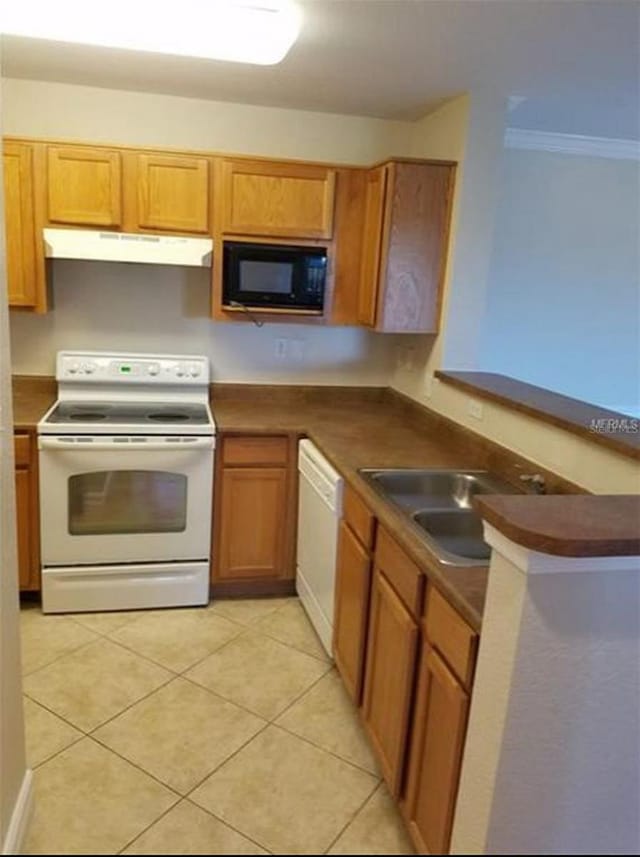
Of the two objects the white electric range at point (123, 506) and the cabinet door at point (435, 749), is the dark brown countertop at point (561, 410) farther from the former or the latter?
the white electric range at point (123, 506)

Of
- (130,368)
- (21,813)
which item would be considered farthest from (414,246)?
(21,813)

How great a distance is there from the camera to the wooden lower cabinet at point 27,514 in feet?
9.12

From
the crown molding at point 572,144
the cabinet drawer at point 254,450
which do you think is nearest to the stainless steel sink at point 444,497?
the cabinet drawer at point 254,450

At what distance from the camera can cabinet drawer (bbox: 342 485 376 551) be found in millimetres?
2115

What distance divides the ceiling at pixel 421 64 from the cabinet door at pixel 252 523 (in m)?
1.70

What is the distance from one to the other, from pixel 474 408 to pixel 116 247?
5.57 feet

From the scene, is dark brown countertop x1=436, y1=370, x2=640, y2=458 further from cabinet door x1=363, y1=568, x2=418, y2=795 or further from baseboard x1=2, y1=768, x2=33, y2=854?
baseboard x1=2, y1=768, x2=33, y2=854

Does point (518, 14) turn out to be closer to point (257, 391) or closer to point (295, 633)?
point (257, 391)

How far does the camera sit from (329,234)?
314 cm

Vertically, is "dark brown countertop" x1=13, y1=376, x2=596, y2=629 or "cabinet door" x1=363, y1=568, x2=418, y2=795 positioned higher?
"dark brown countertop" x1=13, y1=376, x2=596, y2=629

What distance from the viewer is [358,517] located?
2.23 meters

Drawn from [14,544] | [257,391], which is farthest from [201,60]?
[14,544]

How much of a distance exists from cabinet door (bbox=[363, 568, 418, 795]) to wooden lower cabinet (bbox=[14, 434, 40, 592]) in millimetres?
1601

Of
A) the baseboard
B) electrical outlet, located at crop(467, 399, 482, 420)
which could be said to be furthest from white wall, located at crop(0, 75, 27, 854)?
electrical outlet, located at crop(467, 399, 482, 420)
